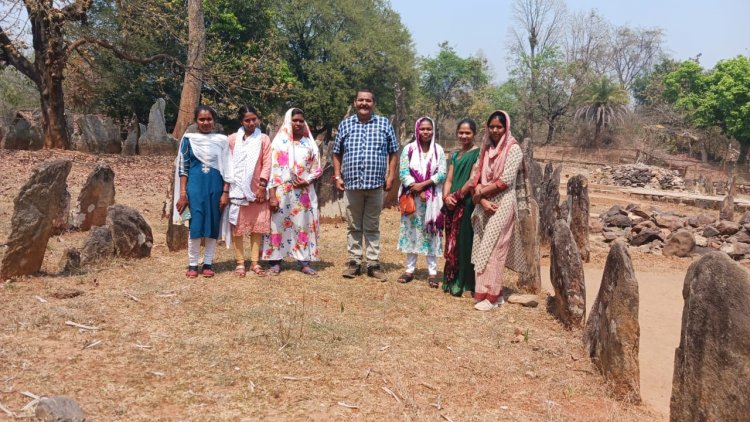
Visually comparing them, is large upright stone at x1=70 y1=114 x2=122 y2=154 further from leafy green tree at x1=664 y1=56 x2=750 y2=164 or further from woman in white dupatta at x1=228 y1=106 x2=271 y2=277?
leafy green tree at x1=664 y1=56 x2=750 y2=164

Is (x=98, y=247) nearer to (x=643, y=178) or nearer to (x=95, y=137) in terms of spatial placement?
(x=95, y=137)

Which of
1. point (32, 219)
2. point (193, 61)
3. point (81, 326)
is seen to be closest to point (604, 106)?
point (193, 61)

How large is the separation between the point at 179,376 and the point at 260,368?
0.47 meters

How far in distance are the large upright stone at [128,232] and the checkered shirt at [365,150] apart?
2.25 m

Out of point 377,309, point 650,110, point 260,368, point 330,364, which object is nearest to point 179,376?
point 260,368

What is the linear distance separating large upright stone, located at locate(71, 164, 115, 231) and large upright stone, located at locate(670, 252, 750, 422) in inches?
267

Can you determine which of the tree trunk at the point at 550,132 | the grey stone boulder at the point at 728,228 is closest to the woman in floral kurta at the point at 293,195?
the grey stone boulder at the point at 728,228

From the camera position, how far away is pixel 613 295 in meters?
3.62

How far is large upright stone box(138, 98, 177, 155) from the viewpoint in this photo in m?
14.6

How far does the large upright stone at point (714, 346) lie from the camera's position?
97.3 inches

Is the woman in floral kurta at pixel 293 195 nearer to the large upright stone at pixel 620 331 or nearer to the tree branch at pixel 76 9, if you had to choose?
the large upright stone at pixel 620 331

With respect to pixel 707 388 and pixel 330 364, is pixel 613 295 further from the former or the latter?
pixel 330 364

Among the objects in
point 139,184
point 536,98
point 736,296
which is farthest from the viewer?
point 536,98

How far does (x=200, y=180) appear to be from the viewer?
5270 mm
